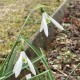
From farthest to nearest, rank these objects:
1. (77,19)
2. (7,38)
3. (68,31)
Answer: (77,19) < (68,31) < (7,38)

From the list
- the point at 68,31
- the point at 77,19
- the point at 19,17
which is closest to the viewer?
the point at 19,17

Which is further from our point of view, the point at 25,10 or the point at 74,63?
the point at 25,10

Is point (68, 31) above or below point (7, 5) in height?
below

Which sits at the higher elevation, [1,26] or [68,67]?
[1,26]

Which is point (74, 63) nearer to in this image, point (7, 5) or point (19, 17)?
point (19, 17)

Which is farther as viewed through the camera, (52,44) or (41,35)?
(52,44)

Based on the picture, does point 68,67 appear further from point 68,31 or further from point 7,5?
point 7,5

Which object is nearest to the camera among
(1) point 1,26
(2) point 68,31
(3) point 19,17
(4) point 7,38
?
(4) point 7,38

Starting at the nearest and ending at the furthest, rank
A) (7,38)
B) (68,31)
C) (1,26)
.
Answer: (7,38), (1,26), (68,31)

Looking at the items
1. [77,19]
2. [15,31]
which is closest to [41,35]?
[15,31]

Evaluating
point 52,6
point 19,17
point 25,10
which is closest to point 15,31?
point 19,17
